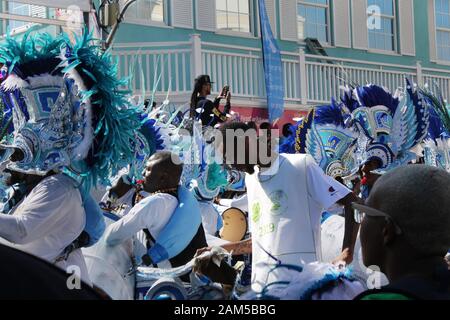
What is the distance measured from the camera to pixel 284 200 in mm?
5324

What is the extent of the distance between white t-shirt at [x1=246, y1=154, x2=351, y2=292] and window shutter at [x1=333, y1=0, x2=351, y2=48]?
13.4 metres

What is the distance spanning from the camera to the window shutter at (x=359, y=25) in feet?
61.9

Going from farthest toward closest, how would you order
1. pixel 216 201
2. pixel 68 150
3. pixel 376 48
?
pixel 376 48, pixel 216 201, pixel 68 150

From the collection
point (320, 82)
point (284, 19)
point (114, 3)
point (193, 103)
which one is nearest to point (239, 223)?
point (193, 103)

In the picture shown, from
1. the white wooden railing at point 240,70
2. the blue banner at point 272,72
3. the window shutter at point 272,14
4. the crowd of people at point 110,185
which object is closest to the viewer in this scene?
the crowd of people at point 110,185

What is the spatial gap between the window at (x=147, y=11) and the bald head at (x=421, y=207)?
12681 mm

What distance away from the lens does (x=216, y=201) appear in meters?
9.70

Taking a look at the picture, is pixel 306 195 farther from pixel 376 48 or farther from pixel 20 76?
pixel 376 48

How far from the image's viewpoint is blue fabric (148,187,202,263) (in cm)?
581

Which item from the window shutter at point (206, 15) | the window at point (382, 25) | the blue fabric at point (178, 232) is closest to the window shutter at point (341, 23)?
the window at point (382, 25)

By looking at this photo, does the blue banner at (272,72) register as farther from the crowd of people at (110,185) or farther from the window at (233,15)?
the crowd of people at (110,185)

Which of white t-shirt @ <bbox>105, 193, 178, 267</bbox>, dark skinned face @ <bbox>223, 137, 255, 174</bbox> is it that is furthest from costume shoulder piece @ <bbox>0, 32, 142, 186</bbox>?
dark skinned face @ <bbox>223, 137, 255, 174</bbox>

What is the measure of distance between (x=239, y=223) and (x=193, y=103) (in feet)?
16.1

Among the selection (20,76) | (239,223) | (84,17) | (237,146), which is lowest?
(239,223)
